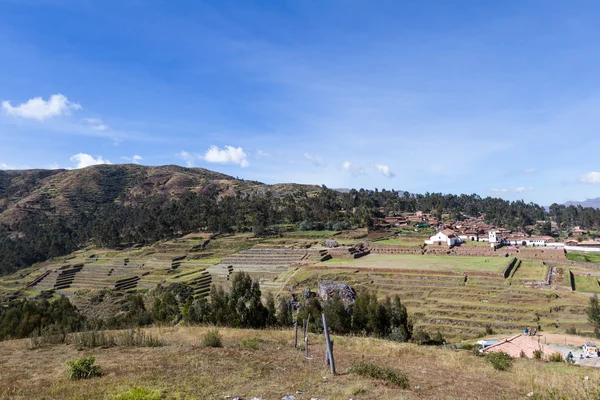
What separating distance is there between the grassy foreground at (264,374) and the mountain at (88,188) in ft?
484

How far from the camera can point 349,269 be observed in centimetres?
5297

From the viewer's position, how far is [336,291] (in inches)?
1683

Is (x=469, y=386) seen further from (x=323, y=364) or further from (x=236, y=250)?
(x=236, y=250)

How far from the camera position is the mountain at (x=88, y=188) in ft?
470

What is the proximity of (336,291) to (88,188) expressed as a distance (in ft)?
527

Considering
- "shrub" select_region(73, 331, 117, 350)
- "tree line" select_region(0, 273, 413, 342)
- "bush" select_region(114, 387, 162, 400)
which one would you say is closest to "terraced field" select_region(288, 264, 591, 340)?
"tree line" select_region(0, 273, 413, 342)

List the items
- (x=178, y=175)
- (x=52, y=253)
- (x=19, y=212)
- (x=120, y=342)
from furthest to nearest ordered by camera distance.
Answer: (x=178, y=175) < (x=19, y=212) < (x=52, y=253) < (x=120, y=342)

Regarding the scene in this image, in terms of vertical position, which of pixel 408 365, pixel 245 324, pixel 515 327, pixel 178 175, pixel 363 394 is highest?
pixel 178 175

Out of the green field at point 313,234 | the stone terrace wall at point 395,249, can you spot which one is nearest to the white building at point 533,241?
the stone terrace wall at point 395,249

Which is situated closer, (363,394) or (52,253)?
(363,394)

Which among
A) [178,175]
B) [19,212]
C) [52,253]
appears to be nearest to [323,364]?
[52,253]

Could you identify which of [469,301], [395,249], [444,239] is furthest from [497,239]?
[469,301]

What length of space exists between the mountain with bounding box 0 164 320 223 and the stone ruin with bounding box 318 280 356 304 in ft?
377

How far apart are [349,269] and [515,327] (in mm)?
23735
